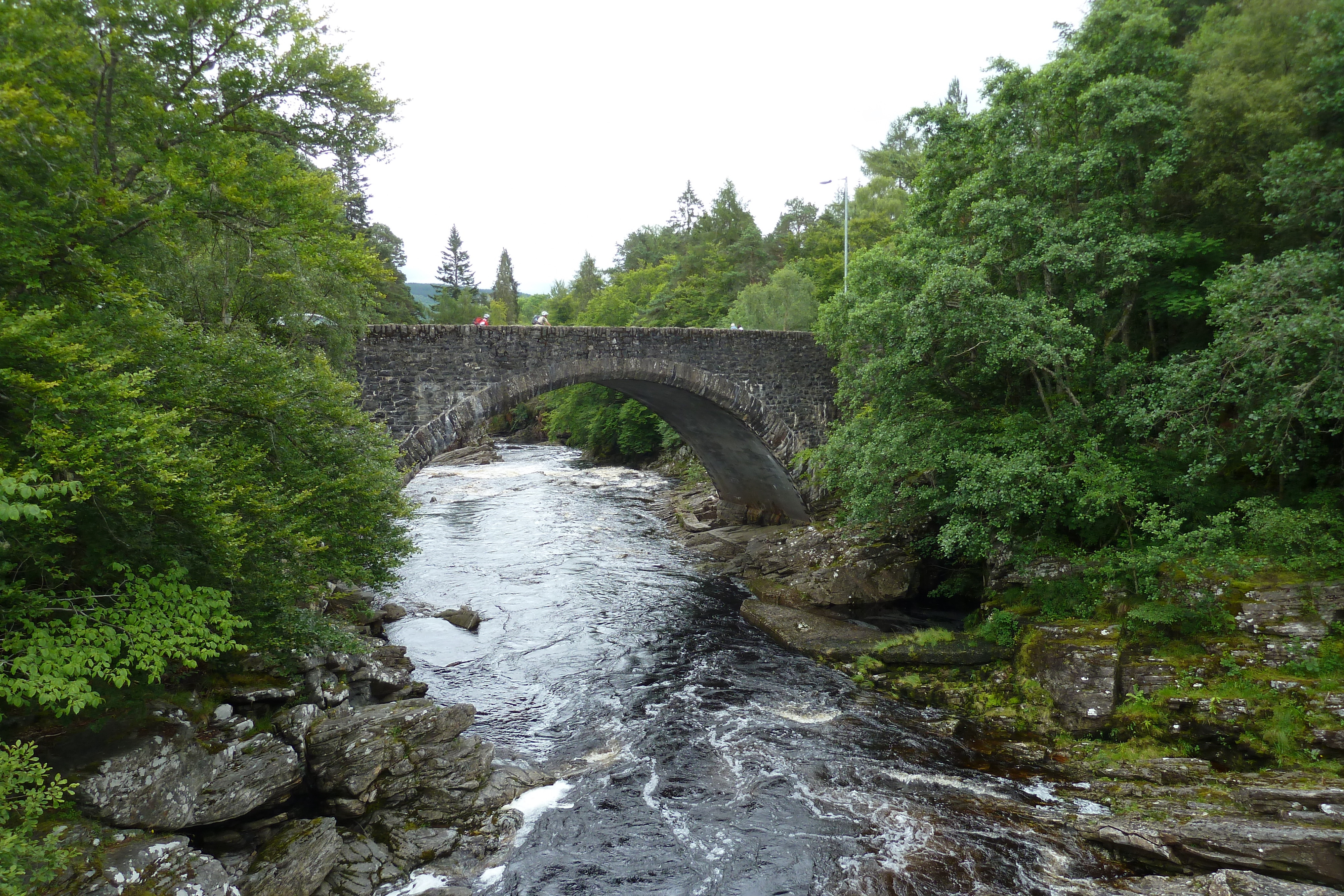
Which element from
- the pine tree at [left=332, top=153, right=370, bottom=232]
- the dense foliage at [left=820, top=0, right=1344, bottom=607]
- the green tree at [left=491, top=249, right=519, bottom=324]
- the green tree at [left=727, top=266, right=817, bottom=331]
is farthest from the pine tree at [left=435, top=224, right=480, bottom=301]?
the dense foliage at [left=820, top=0, right=1344, bottom=607]

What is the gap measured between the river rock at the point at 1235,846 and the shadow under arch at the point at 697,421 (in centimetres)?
1603

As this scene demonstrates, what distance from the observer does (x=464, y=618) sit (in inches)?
741

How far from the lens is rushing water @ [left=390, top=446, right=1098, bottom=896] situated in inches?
364

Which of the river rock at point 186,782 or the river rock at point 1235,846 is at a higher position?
the river rock at point 186,782

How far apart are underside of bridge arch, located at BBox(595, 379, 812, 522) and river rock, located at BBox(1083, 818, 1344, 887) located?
55.6 ft

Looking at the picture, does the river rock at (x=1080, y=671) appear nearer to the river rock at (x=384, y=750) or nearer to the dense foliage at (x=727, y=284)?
the river rock at (x=384, y=750)

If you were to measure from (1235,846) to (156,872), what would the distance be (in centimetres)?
1250

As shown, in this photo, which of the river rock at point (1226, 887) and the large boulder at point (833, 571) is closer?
the river rock at point (1226, 887)

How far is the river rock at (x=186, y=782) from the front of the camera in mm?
7453

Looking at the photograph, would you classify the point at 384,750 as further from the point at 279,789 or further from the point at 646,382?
the point at 646,382

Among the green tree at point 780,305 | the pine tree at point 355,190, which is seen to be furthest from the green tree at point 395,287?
the green tree at point 780,305

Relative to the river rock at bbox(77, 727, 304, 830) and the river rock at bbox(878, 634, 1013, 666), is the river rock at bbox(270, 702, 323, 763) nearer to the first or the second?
the river rock at bbox(77, 727, 304, 830)

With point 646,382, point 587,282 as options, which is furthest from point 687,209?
point 646,382

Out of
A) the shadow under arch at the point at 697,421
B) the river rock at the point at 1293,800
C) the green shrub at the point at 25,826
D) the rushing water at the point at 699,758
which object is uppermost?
the shadow under arch at the point at 697,421
